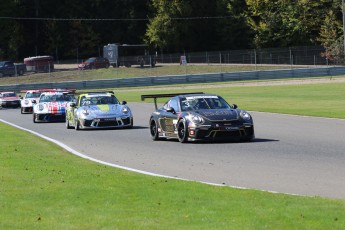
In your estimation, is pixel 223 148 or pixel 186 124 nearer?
pixel 223 148

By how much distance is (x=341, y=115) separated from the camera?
29047 mm

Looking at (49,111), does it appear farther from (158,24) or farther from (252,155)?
(158,24)


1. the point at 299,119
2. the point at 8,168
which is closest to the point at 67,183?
the point at 8,168

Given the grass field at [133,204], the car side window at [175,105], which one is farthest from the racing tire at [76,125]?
the grass field at [133,204]

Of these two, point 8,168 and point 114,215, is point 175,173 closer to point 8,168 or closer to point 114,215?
point 8,168

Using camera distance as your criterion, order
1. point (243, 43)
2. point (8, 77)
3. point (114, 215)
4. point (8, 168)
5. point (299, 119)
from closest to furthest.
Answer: point (114, 215), point (8, 168), point (299, 119), point (8, 77), point (243, 43)

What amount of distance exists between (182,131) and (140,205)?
37.2ft

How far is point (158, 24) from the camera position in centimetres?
9825

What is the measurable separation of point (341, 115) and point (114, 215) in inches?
831

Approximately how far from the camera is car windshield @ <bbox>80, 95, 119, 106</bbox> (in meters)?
28.2

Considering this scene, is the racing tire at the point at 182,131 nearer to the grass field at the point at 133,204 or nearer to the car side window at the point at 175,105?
the car side window at the point at 175,105

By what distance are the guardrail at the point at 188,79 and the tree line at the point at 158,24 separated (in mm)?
Answer: 21173

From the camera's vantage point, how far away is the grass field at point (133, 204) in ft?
27.6

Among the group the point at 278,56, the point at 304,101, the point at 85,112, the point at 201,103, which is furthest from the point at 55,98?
the point at 278,56
